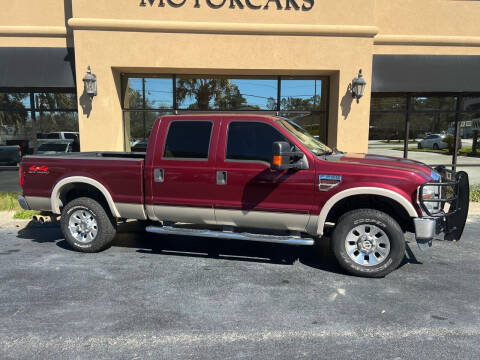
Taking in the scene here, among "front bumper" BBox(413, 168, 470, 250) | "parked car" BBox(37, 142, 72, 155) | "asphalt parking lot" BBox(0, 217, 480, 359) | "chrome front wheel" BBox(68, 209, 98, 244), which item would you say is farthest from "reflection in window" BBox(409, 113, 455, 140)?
"parked car" BBox(37, 142, 72, 155)

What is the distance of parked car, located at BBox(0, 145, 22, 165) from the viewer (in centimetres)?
1048

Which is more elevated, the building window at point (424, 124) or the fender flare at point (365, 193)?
the building window at point (424, 124)

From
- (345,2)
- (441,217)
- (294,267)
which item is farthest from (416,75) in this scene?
(294,267)

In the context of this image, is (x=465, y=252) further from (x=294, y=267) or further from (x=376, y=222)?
(x=294, y=267)

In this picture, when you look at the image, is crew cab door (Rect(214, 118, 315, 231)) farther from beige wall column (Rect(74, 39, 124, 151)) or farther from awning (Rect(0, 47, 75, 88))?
awning (Rect(0, 47, 75, 88))

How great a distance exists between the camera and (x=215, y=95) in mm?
10273

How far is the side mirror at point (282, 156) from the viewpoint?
426cm

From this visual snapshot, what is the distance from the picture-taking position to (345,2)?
9.07 metres

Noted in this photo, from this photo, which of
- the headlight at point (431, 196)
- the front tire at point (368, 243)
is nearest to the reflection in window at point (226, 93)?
the front tire at point (368, 243)

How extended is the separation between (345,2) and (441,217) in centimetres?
677

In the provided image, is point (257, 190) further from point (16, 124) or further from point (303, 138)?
point (16, 124)

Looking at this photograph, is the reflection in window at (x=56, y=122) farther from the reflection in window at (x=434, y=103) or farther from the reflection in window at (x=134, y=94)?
the reflection in window at (x=434, y=103)

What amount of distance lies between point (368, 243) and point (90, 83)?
7.60 meters

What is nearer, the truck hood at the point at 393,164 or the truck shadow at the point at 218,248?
the truck hood at the point at 393,164
